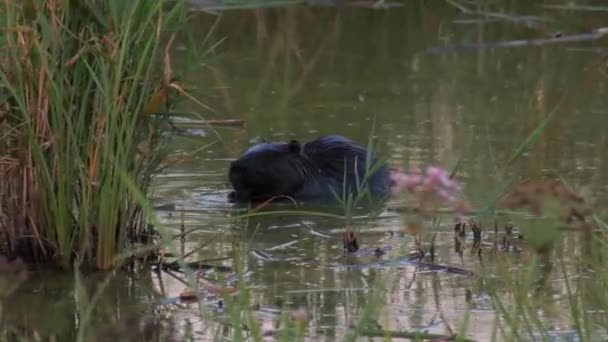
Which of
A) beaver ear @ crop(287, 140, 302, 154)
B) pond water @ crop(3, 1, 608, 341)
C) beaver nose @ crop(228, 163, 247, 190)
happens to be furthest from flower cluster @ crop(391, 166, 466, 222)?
beaver ear @ crop(287, 140, 302, 154)

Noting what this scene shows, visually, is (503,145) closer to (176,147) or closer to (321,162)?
(321,162)

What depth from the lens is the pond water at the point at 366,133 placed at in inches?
188

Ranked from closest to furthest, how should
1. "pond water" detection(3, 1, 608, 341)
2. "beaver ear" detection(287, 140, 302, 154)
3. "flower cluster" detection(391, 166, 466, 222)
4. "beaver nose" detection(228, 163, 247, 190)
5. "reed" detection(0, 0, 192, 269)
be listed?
"flower cluster" detection(391, 166, 466, 222)
"pond water" detection(3, 1, 608, 341)
"reed" detection(0, 0, 192, 269)
"beaver nose" detection(228, 163, 247, 190)
"beaver ear" detection(287, 140, 302, 154)

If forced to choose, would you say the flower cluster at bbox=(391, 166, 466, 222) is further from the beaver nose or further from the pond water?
the beaver nose

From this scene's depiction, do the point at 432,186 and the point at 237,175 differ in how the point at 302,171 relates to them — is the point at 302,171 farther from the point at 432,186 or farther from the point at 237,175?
the point at 432,186

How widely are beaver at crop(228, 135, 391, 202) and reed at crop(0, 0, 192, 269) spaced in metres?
1.60

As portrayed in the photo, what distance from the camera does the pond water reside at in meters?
4.77

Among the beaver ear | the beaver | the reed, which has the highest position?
the reed

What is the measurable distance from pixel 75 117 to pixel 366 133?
3.21 m

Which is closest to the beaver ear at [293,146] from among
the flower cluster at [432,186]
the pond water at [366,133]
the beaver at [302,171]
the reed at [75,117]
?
the beaver at [302,171]

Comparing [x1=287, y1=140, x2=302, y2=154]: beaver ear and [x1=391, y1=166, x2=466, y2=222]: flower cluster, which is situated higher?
[x1=391, y1=166, x2=466, y2=222]: flower cluster

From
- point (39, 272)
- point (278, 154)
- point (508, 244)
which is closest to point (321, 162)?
point (278, 154)

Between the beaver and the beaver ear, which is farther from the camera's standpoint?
the beaver ear

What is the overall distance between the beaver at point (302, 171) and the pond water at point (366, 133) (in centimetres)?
13
